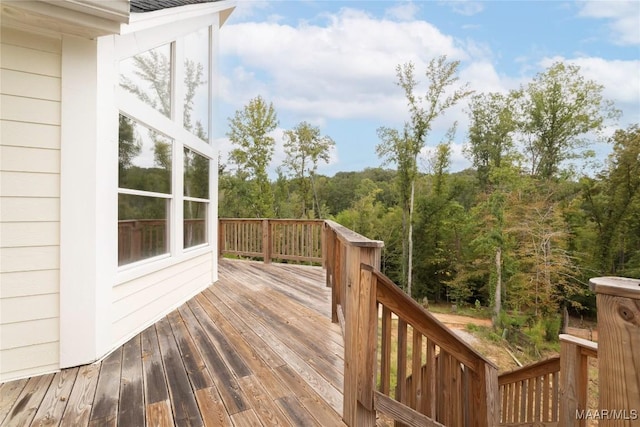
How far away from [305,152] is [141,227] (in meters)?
14.6

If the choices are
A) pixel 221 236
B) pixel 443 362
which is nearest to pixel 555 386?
pixel 443 362

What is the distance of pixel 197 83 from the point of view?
434 centimetres

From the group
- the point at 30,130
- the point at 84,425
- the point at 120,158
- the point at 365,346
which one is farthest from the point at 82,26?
the point at 365,346

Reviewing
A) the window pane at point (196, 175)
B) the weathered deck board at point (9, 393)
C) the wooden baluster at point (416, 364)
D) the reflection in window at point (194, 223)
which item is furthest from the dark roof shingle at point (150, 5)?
the wooden baluster at point (416, 364)

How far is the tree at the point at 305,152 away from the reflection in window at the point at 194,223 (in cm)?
1281

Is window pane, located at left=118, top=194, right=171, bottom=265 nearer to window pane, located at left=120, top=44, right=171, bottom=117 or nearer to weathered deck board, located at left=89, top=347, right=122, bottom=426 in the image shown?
weathered deck board, located at left=89, top=347, right=122, bottom=426

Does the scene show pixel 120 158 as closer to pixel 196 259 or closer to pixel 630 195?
pixel 196 259

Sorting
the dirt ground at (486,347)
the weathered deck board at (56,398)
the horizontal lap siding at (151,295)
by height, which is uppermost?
the horizontal lap siding at (151,295)

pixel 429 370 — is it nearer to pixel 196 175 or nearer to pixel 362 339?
pixel 362 339

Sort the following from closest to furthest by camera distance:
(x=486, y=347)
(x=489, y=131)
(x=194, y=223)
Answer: (x=194, y=223) → (x=486, y=347) → (x=489, y=131)

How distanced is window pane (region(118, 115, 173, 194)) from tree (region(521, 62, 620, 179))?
19.1 m

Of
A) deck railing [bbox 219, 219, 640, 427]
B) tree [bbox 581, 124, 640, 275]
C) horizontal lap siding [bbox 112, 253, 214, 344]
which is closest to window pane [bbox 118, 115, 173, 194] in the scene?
horizontal lap siding [bbox 112, 253, 214, 344]

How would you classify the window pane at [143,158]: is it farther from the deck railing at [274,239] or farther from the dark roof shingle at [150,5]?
the deck railing at [274,239]

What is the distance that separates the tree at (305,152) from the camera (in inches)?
662
